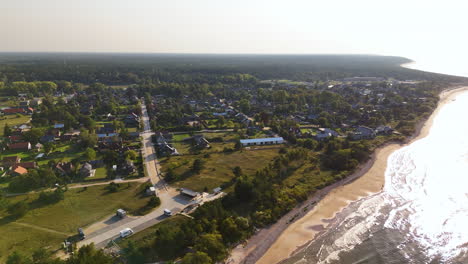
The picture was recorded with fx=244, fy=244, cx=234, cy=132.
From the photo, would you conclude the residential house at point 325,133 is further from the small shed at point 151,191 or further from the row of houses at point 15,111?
the row of houses at point 15,111

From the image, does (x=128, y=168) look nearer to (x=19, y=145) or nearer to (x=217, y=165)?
(x=217, y=165)

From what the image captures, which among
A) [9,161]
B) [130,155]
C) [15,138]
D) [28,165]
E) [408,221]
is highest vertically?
[15,138]

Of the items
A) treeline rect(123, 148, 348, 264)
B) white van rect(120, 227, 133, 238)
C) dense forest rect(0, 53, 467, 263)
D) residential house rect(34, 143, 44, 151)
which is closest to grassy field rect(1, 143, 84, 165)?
dense forest rect(0, 53, 467, 263)

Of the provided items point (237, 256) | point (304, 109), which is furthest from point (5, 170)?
point (304, 109)

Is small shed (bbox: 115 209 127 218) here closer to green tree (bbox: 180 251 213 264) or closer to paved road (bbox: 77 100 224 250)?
paved road (bbox: 77 100 224 250)

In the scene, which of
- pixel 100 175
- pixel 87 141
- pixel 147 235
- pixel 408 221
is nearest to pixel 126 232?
pixel 147 235

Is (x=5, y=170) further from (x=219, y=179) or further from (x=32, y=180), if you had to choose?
(x=219, y=179)
